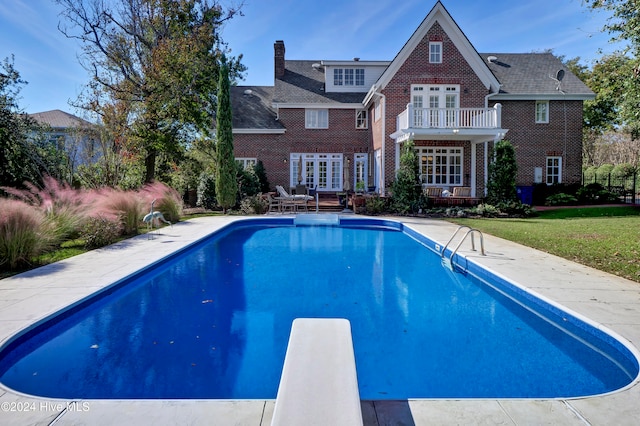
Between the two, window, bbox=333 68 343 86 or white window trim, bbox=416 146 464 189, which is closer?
white window trim, bbox=416 146 464 189

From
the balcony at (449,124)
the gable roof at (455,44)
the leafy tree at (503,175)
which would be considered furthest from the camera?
the gable roof at (455,44)

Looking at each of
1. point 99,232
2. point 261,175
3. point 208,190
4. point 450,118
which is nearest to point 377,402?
point 99,232

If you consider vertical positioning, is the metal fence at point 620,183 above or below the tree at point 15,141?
below

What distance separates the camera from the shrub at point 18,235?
6.46m

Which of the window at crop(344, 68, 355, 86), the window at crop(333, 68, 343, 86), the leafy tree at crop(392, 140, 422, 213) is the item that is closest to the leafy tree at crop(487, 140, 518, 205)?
the leafy tree at crop(392, 140, 422, 213)

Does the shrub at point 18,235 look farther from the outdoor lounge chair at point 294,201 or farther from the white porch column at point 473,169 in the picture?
the white porch column at point 473,169

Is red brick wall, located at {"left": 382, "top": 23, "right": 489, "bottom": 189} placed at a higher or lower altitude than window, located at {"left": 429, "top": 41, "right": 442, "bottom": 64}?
lower

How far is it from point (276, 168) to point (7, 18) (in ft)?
40.8

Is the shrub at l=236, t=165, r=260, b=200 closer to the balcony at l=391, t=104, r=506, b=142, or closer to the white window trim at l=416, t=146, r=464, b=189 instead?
the balcony at l=391, t=104, r=506, b=142

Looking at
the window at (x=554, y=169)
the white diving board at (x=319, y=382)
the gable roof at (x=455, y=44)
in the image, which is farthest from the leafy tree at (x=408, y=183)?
the white diving board at (x=319, y=382)

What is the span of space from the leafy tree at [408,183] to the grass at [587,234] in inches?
105

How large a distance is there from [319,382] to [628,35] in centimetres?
1022

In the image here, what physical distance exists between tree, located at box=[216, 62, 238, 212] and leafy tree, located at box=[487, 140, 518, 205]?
36.7ft

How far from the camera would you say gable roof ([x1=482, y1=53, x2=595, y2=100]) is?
62.7 feet
